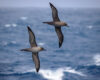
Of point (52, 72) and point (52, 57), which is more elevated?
point (52, 72)

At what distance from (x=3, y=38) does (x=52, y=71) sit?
858 inches

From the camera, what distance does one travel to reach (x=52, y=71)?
123 feet

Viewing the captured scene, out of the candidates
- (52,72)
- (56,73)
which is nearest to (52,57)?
(52,72)

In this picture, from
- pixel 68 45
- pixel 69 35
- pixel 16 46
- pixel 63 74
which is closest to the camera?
pixel 63 74

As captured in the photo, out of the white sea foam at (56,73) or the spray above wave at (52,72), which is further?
the white sea foam at (56,73)

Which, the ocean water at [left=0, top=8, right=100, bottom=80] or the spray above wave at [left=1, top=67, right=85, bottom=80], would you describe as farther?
the ocean water at [left=0, top=8, right=100, bottom=80]

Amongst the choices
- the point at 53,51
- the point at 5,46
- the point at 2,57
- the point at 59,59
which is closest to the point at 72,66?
the point at 59,59

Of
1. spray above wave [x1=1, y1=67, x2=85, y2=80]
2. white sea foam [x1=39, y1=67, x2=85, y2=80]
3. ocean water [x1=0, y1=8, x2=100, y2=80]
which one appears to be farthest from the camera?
ocean water [x1=0, y1=8, x2=100, y2=80]

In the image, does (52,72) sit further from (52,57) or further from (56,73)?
(52,57)

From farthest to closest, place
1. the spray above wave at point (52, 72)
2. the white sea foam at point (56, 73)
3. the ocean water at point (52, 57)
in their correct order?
the ocean water at point (52, 57), the white sea foam at point (56, 73), the spray above wave at point (52, 72)

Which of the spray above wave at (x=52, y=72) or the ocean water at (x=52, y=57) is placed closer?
the spray above wave at (x=52, y=72)

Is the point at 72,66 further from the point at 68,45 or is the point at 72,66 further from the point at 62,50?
the point at 68,45

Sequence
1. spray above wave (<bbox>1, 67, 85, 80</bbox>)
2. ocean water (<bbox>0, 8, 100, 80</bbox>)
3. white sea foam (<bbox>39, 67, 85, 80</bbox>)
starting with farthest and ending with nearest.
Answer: ocean water (<bbox>0, 8, 100, 80</bbox>) < white sea foam (<bbox>39, 67, 85, 80</bbox>) < spray above wave (<bbox>1, 67, 85, 80</bbox>)

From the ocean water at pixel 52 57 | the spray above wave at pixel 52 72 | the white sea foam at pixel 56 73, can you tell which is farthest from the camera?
the ocean water at pixel 52 57
